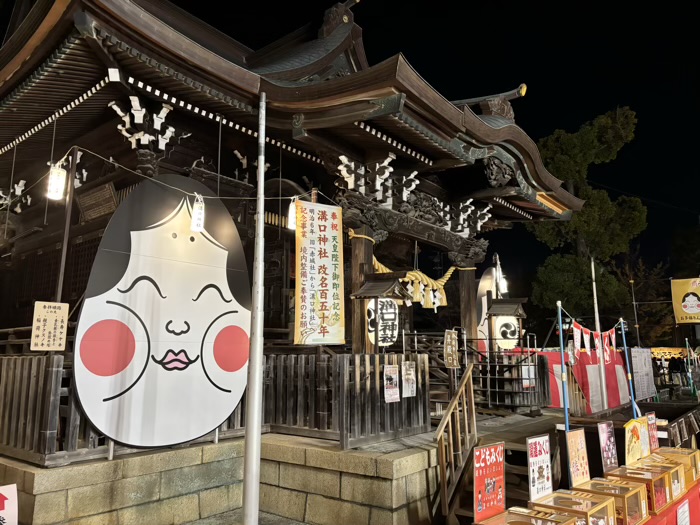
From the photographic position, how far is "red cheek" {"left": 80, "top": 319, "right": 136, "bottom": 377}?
6.06 m

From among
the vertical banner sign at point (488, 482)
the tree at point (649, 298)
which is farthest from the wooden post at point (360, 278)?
the tree at point (649, 298)

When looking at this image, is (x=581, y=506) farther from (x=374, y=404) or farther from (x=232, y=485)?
(x=232, y=485)

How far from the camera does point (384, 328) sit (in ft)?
29.3

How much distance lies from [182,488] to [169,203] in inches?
164

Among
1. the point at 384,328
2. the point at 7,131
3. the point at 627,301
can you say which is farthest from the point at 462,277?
the point at 627,301

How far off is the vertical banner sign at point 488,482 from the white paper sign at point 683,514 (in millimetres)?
3314

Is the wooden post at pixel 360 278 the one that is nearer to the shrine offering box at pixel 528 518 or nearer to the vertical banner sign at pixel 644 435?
the shrine offering box at pixel 528 518

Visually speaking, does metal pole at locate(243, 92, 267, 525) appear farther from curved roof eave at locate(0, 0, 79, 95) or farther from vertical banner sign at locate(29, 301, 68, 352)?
curved roof eave at locate(0, 0, 79, 95)

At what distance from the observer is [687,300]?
69.0 feet

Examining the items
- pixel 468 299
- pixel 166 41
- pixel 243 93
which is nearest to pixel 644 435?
pixel 468 299

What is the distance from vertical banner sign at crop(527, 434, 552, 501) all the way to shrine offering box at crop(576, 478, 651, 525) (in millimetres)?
495

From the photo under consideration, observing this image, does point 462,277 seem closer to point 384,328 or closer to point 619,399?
point 384,328

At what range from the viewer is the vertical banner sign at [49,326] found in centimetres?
570

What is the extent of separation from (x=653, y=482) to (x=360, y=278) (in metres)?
5.18
